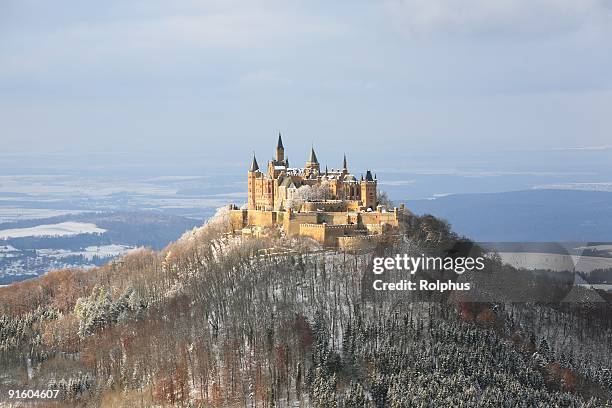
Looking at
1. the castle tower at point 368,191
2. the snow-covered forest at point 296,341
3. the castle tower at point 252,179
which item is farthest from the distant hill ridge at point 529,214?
the snow-covered forest at point 296,341

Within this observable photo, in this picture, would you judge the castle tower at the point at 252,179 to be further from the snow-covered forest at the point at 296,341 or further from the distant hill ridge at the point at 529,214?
the distant hill ridge at the point at 529,214

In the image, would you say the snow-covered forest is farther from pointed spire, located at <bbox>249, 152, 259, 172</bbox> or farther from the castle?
pointed spire, located at <bbox>249, 152, 259, 172</bbox>

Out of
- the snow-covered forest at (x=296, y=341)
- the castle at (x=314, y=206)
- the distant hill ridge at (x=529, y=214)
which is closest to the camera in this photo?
the snow-covered forest at (x=296, y=341)

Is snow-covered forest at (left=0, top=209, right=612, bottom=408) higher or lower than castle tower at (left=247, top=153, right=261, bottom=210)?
lower

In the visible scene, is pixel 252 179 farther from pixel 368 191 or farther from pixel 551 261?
pixel 551 261

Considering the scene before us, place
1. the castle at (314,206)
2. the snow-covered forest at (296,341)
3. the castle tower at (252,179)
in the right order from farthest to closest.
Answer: the castle tower at (252,179), the castle at (314,206), the snow-covered forest at (296,341)

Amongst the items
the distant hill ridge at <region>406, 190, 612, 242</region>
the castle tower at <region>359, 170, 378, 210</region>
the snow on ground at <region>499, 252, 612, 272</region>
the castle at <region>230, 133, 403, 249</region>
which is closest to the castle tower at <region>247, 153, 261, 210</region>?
the castle at <region>230, 133, 403, 249</region>

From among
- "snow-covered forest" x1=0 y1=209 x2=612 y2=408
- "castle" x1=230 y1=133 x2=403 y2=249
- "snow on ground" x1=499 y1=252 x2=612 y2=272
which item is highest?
"castle" x1=230 y1=133 x2=403 y2=249
